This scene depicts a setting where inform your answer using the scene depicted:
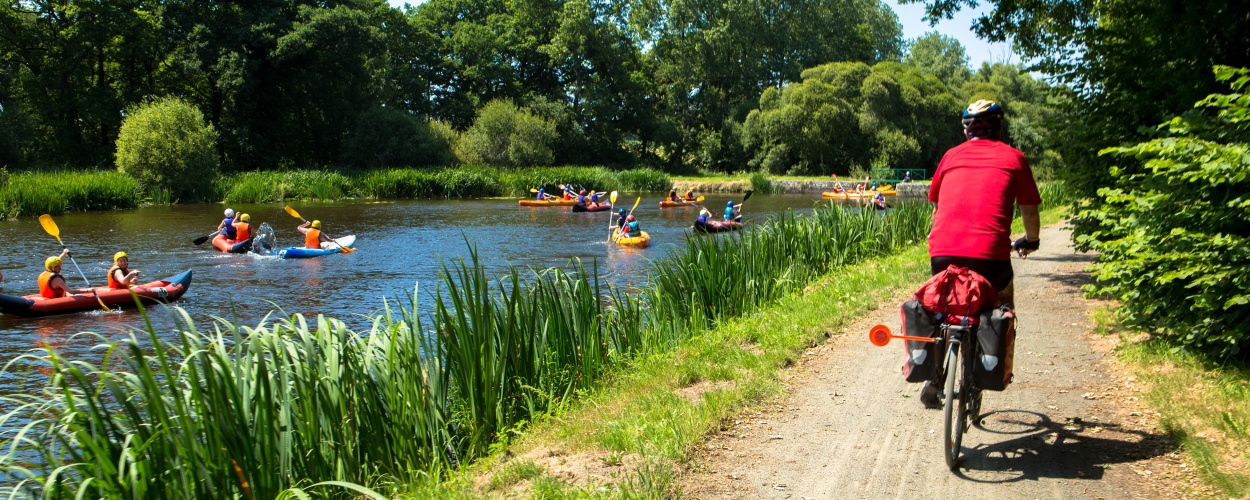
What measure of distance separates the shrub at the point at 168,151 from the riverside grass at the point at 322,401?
90.0 ft

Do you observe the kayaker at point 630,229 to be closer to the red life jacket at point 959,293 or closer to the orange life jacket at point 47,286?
the orange life jacket at point 47,286

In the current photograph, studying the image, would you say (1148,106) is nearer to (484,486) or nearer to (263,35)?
(484,486)

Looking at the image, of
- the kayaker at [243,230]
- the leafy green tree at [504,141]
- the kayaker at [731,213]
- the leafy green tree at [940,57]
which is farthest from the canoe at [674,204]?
the leafy green tree at [940,57]

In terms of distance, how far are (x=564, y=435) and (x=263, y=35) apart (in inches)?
1778

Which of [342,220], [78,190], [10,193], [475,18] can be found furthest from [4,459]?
[475,18]

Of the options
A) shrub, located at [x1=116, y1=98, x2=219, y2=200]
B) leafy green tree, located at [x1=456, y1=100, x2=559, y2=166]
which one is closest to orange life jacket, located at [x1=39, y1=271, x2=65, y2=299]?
shrub, located at [x1=116, y1=98, x2=219, y2=200]

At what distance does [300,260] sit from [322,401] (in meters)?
15.3

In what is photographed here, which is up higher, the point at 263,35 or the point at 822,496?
the point at 263,35

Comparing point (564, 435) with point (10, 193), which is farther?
point (10, 193)

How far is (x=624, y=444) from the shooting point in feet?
14.2

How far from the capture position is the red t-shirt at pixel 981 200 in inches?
159

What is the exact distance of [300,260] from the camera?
18.5 m

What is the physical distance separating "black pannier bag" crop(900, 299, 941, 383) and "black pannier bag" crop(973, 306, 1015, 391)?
19cm

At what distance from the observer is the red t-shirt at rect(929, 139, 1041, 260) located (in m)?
4.03
